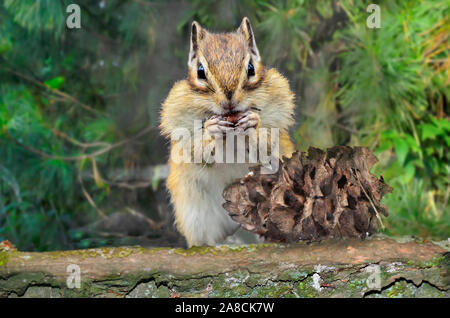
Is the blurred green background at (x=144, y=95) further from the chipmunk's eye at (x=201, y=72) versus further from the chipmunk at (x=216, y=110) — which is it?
the chipmunk's eye at (x=201, y=72)

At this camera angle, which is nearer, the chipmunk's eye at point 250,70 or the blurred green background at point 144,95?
the chipmunk's eye at point 250,70

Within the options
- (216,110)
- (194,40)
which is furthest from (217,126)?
(194,40)

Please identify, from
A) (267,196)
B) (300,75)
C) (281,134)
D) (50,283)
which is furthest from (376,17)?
(50,283)

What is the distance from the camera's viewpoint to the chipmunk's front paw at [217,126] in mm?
576

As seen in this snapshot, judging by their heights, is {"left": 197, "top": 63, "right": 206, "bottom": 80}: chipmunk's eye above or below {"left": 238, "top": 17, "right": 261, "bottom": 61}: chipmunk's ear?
below

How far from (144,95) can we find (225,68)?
0.83m

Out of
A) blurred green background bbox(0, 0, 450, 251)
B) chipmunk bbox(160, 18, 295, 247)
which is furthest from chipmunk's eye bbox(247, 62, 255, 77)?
blurred green background bbox(0, 0, 450, 251)

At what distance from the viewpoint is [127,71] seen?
4.42 feet

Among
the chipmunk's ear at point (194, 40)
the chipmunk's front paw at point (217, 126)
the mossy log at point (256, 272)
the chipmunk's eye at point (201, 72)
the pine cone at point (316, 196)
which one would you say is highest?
the chipmunk's ear at point (194, 40)

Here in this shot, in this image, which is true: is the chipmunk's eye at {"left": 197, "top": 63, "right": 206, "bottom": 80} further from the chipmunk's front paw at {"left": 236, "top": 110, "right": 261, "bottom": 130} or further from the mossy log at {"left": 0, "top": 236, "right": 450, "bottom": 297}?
the mossy log at {"left": 0, "top": 236, "right": 450, "bottom": 297}

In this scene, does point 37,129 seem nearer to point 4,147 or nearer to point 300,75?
point 4,147

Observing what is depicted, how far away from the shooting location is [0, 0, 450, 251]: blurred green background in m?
1.17

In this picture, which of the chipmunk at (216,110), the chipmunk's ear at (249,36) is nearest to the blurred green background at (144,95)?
the chipmunk at (216,110)

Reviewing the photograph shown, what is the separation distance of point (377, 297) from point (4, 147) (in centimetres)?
111
